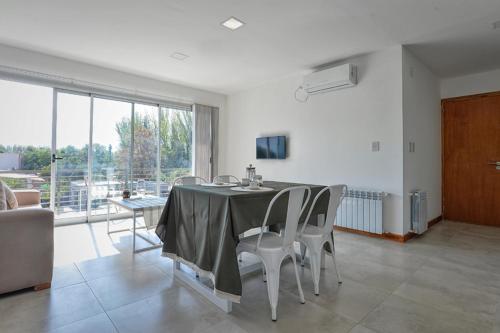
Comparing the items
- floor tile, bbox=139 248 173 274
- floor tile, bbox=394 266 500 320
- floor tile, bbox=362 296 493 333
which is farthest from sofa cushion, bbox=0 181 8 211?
floor tile, bbox=394 266 500 320

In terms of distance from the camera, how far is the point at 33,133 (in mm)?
4031

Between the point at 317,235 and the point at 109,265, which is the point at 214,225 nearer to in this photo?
the point at 317,235

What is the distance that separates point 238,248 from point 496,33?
12.7 ft

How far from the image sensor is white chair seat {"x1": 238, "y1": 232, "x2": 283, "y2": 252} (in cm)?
188

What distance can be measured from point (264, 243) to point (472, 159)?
4575 mm

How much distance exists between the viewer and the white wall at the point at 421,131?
359 centimetres

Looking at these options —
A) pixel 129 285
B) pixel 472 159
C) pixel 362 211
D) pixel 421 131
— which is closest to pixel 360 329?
pixel 129 285

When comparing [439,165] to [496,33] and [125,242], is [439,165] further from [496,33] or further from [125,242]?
[125,242]

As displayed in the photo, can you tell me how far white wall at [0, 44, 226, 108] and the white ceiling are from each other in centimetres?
16

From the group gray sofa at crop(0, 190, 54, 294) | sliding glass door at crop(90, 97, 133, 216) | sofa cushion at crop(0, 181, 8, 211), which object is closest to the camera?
gray sofa at crop(0, 190, 54, 294)

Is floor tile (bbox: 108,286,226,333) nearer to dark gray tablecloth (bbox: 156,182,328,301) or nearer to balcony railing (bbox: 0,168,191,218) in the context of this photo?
dark gray tablecloth (bbox: 156,182,328,301)

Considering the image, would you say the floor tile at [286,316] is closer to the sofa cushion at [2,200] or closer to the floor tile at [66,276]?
the floor tile at [66,276]

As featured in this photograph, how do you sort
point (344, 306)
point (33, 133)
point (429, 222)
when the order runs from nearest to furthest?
point (344, 306) < point (33, 133) < point (429, 222)

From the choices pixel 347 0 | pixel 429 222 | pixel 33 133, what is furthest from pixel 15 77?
pixel 429 222
